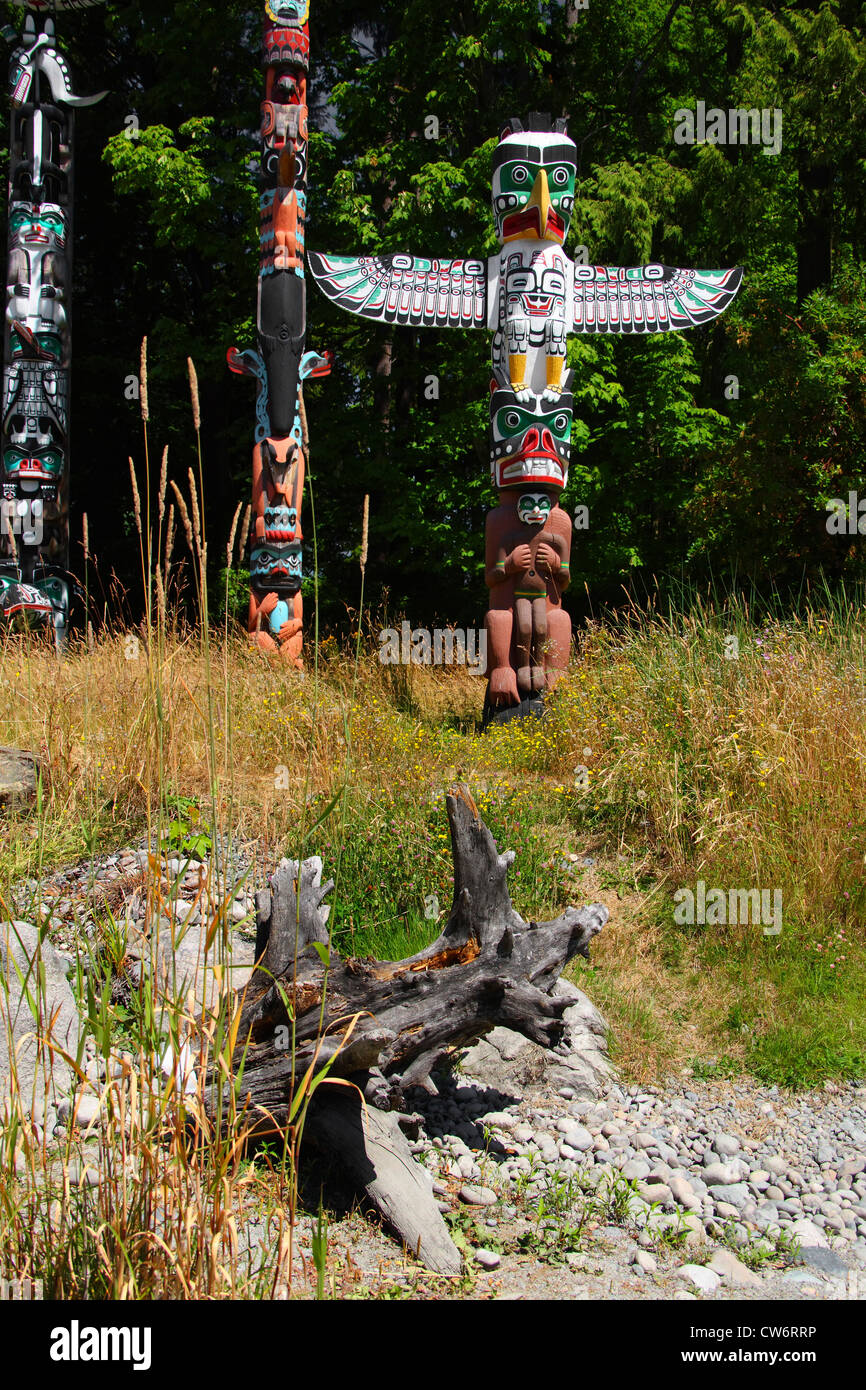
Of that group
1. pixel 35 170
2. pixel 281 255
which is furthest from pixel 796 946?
pixel 35 170

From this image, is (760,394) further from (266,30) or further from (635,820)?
(635,820)

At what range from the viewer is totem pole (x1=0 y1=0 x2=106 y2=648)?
9.84 m

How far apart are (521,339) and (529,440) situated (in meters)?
0.84

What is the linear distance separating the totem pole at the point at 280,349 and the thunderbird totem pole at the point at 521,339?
3.91 feet

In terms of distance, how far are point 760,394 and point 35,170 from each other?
7.87 meters

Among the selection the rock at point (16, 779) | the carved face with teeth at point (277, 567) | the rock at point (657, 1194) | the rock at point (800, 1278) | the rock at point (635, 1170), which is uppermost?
the carved face with teeth at point (277, 567)

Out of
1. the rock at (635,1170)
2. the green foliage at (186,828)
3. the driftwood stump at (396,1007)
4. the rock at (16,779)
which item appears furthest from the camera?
the rock at (16,779)

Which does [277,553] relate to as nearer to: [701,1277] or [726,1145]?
[726,1145]

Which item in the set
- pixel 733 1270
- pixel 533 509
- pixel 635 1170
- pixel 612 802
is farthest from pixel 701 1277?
pixel 533 509

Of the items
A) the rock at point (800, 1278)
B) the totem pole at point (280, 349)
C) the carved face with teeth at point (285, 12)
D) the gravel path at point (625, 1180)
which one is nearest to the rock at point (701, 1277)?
the gravel path at point (625, 1180)

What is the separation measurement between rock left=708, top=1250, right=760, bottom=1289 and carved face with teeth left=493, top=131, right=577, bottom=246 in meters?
7.17

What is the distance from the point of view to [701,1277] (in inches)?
107

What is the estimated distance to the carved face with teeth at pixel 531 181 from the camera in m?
8.01

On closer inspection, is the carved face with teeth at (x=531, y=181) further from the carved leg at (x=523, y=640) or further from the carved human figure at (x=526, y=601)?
the carved leg at (x=523, y=640)
